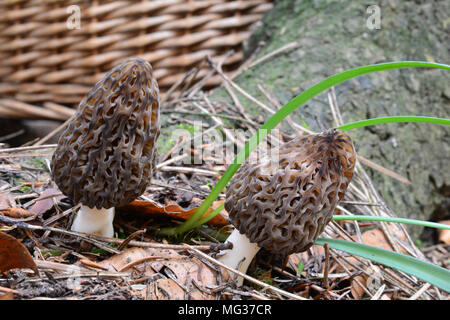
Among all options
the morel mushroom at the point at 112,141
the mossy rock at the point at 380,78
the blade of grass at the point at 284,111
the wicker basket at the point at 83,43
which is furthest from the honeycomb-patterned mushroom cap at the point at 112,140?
the wicker basket at the point at 83,43

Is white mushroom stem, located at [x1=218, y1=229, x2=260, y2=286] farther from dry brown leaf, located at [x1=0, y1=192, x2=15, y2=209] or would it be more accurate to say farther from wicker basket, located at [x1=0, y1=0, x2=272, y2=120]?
wicker basket, located at [x1=0, y1=0, x2=272, y2=120]

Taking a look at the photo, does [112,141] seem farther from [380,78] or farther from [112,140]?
[380,78]

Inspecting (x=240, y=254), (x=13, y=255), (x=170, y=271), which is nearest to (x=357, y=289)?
(x=240, y=254)

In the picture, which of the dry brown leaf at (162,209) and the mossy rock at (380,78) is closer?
the dry brown leaf at (162,209)

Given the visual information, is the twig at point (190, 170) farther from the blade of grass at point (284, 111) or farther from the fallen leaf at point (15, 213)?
the fallen leaf at point (15, 213)

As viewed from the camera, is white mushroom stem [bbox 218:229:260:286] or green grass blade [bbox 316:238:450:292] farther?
white mushroom stem [bbox 218:229:260:286]

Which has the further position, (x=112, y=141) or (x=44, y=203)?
(x=44, y=203)

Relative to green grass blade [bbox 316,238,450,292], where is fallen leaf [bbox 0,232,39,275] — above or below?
above

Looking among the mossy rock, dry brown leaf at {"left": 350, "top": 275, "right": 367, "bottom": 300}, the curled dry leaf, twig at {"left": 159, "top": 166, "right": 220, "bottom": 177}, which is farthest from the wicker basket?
dry brown leaf at {"left": 350, "top": 275, "right": 367, "bottom": 300}
